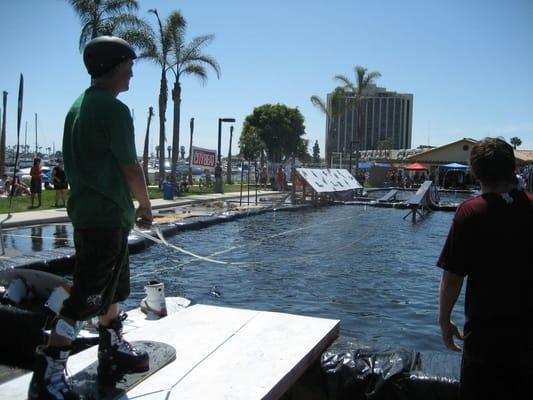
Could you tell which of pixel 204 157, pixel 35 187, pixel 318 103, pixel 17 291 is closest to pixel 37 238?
pixel 35 187

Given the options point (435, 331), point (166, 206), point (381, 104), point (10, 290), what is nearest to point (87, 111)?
point (10, 290)

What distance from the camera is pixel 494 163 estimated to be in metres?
2.43

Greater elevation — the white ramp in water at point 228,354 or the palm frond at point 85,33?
the palm frond at point 85,33

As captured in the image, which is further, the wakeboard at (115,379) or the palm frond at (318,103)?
the palm frond at (318,103)

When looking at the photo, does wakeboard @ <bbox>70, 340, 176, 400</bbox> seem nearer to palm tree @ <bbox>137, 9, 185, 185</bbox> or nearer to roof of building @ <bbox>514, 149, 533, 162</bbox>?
palm tree @ <bbox>137, 9, 185, 185</bbox>

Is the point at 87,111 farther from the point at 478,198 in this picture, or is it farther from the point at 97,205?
the point at 478,198

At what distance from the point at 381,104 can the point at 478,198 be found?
145228 mm

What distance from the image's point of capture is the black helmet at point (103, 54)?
2.91 meters

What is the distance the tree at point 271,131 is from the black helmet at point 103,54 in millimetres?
60137

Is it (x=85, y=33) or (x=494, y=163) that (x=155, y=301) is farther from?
(x=85, y=33)

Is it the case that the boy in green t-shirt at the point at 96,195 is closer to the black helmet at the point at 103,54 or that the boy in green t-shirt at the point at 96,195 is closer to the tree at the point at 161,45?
the black helmet at the point at 103,54

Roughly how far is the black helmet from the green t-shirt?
123mm

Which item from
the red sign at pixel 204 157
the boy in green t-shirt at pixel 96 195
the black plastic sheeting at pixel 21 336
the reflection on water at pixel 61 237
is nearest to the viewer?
the boy in green t-shirt at pixel 96 195

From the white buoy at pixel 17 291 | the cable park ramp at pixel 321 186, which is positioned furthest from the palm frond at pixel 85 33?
the white buoy at pixel 17 291
